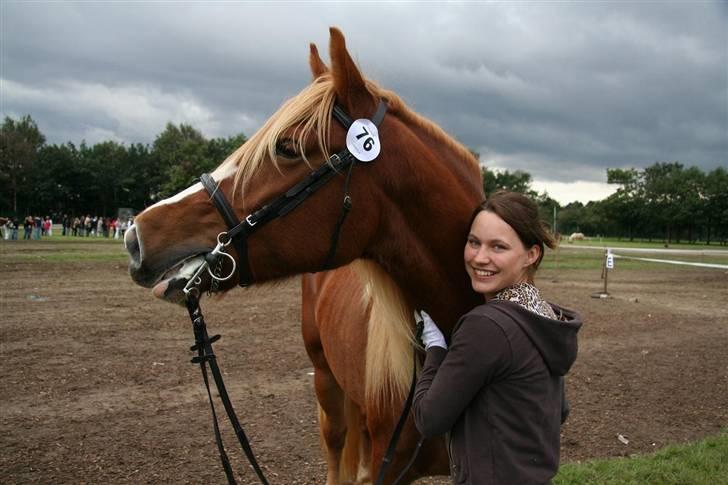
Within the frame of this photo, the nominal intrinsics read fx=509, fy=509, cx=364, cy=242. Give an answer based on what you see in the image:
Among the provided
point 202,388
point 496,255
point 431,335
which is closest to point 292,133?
point 496,255

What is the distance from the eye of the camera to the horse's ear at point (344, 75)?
191 cm

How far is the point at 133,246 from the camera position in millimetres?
1886

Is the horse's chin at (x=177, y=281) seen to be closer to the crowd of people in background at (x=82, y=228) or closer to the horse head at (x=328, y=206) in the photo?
the horse head at (x=328, y=206)

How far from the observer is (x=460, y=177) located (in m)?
2.26

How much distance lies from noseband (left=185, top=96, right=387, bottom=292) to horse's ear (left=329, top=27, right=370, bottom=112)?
7 centimetres

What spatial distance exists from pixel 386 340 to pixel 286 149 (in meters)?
1.20

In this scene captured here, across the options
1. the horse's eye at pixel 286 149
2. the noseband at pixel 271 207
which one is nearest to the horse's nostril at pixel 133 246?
the noseband at pixel 271 207

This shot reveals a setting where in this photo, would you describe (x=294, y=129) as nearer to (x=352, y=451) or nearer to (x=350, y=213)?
(x=350, y=213)

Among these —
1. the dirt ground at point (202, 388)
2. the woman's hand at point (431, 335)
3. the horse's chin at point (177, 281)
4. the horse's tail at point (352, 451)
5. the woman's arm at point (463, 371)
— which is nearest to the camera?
the woman's arm at point (463, 371)

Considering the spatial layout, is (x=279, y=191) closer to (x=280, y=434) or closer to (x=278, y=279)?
(x=278, y=279)

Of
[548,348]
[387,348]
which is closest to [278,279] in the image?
[387,348]

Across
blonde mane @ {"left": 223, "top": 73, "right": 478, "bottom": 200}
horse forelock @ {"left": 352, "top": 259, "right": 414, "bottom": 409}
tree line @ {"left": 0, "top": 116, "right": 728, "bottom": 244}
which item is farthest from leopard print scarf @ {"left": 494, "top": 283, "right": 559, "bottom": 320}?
tree line @ {"left": 0, "top": 116, "right": 728, "bottom": 244}

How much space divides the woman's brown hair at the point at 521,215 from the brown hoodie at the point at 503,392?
0.95 ft

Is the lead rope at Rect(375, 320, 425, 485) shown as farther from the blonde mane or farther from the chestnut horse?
the blonde mane
